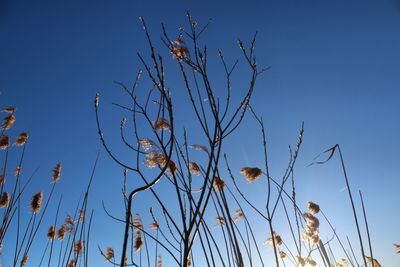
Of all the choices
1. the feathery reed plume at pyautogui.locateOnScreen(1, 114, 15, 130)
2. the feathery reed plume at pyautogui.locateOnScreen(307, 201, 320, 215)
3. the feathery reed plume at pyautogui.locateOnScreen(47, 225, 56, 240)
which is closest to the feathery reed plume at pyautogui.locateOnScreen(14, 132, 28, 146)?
the feathery reed plume at pyautogui.locateOnScreen(1, 114, 15, 130)

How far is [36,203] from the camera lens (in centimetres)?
391

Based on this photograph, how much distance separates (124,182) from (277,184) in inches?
46.3

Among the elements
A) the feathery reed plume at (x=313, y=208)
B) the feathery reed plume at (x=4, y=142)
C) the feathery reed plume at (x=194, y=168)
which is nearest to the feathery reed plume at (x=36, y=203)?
the feathery reed plume at (x=4, y=142)

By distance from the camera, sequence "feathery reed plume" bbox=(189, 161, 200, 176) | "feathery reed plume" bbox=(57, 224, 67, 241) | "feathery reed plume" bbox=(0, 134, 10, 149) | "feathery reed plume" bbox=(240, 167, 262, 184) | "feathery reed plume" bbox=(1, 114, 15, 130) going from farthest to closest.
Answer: "feathery reed plume" bbox=(57, 224, 67, 241), "feathery reed plume" bbox=(1, 114, 15, 130), "feathery reed plume" bbox=(0, 134, 10, 149), "feathery reed plume" bbox=(240, 167, 262, 184), "feathery reed plume" bbox=(189, 161, 200, 176)

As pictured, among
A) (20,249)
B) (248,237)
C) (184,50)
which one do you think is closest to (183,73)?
(184,50)

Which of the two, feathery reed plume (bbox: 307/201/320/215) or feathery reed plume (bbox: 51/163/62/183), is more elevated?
feathery reed plume (bbox: 51/163/62/183)

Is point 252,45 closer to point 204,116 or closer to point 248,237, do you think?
point 204,116

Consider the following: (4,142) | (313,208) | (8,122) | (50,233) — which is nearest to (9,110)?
(8,122)

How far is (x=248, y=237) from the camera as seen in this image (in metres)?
2.41

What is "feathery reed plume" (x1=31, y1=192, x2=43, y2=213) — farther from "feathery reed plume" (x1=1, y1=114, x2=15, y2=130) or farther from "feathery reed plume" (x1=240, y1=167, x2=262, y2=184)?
"feathery reed plume" (x1=240, y1=167, x2=262, y2=184)

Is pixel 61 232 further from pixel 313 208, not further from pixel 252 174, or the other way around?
pixel 313 208

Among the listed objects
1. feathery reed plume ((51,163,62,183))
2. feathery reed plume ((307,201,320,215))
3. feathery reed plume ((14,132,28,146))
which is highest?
feathery reed plume ((14,132,28,146))

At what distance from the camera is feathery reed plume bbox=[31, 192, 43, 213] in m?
3.86

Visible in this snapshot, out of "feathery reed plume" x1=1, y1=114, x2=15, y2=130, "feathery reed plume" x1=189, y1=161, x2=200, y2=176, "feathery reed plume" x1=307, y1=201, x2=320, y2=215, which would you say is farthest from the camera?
"feathery reed plume" x1=1, y1=114, x2=15, y2=130
